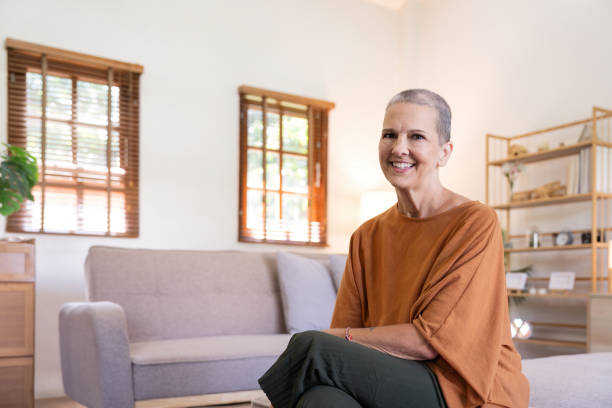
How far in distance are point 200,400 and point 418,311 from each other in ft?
5.31

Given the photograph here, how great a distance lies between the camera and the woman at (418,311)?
1095mm

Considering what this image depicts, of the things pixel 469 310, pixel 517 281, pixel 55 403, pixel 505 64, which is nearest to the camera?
pixel 469 310

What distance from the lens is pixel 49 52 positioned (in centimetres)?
406

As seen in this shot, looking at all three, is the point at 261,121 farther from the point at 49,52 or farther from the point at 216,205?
the point at 49,52

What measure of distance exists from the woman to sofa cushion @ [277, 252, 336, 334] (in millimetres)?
1679

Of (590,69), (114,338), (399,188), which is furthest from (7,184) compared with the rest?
(590,69)

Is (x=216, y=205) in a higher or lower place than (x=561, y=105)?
lower

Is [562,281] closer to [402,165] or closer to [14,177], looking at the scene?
[402,165]

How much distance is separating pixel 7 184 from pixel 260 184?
2106mm

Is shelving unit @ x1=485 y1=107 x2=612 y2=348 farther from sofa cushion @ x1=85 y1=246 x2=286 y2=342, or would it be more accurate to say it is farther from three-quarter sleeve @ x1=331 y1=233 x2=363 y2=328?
three-quarter sleeve @ x1=331 y1=233 x2=363 y2=328

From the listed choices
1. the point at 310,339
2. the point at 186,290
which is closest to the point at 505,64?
the point at 186,290

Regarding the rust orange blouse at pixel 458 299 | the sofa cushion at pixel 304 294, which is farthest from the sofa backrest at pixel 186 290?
the rust orange blouse at pixel 458 299

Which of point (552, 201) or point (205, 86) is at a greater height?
point (205, 86)

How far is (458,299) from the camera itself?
1.18 meters
